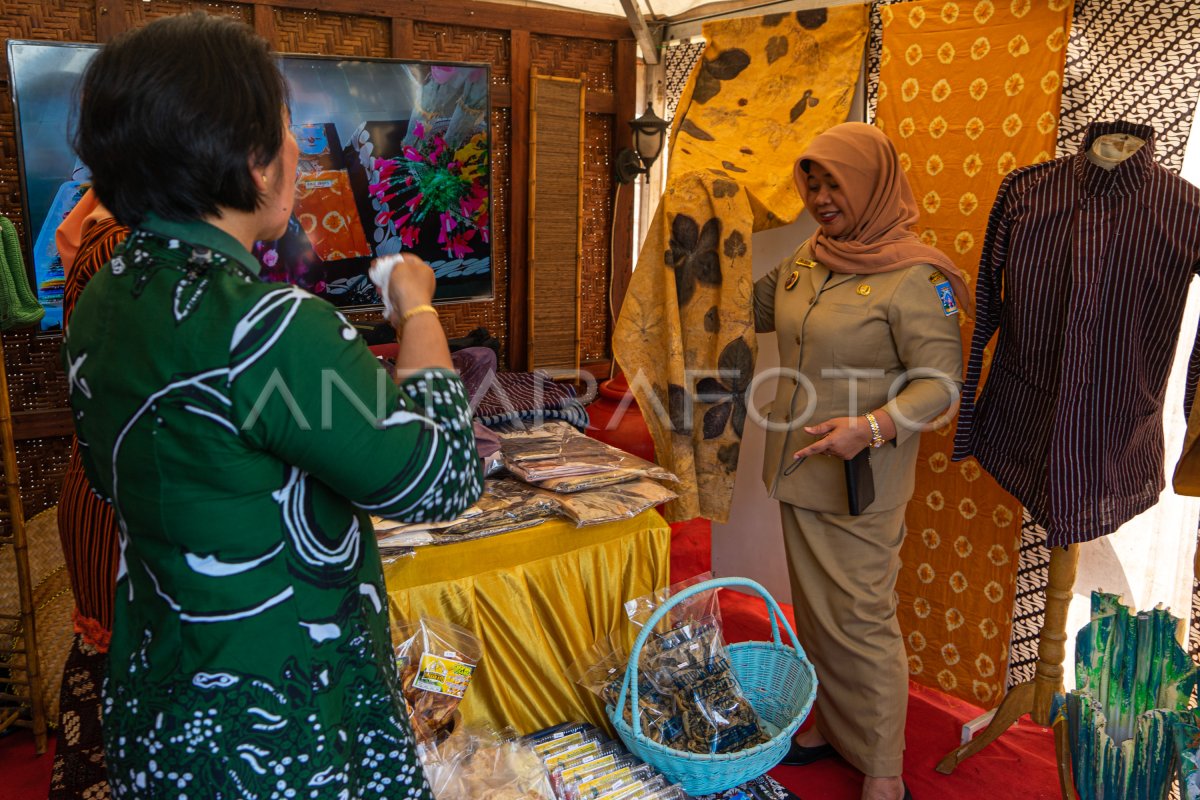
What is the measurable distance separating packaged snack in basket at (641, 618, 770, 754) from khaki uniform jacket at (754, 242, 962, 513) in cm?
50

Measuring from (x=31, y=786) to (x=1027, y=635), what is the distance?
8.88 feet

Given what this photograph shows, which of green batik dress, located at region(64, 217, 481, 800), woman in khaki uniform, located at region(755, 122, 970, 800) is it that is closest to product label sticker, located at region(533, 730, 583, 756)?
woman in khaki uniform, located at region(755, 122, 970, 800)

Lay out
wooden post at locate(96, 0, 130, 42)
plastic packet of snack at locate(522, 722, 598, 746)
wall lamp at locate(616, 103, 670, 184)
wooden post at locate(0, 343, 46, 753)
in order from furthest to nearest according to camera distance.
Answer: wall lamp at locate(616, 103, 670, 184), wooden post at locate(96, 0, 130, 42), wooden post at locate(0, 343, 46, 753), plastic packet of snack at locate(522, 722, 598, 746)

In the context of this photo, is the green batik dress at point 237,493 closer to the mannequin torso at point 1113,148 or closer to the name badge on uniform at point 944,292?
the name badge on uniform at point 944,292

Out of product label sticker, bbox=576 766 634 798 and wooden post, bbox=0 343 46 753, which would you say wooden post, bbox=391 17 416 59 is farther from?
product label sticker, bbox=576 766 634 798

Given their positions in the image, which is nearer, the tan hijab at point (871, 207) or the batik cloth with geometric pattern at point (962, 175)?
the tan hijab at point (871, 207)

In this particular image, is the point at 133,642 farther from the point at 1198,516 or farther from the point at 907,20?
the point at 907,20

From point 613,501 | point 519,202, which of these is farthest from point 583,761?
point 519,202

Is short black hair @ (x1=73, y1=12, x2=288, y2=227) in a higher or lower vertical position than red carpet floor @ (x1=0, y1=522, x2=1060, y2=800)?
higher

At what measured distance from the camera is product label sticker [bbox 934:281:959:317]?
2.12 m

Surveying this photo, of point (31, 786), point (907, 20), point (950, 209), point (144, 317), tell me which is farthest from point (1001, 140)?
point (31, 786)

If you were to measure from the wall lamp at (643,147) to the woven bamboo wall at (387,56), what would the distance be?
11cm

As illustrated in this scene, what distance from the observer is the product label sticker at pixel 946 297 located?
6.95ft

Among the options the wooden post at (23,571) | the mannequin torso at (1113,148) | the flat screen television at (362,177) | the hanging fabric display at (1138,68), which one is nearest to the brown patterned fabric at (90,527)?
the wooden post at (23,571)
